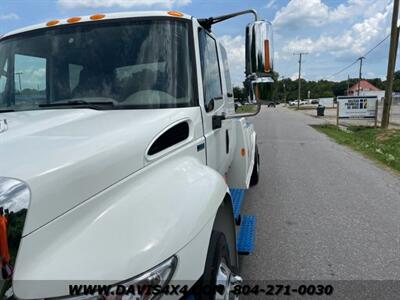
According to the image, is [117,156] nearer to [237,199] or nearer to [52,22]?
[52,22]

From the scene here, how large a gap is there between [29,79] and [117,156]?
5.31 ft

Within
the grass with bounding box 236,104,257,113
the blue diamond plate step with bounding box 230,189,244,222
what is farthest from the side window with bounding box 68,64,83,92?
the blue diamond plate step with bounding box 230,189,244,222

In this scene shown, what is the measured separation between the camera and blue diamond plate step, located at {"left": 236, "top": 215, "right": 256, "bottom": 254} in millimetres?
3055

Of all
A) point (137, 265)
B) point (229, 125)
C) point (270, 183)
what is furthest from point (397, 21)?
point (137, 265)

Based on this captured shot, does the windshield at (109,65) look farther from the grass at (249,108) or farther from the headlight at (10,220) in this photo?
the headlight at (10,220)

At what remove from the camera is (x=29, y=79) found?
289cm

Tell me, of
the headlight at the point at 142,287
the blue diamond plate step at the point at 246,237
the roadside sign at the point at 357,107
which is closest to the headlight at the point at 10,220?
the headlight at the point at 142,287

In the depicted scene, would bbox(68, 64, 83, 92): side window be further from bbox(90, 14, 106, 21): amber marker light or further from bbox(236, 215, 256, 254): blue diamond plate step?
bbox(236, 215, 256, 254): blue diamond plate step

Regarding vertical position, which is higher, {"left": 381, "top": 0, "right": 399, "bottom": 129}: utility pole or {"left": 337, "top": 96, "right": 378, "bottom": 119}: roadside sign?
{"left": 381, "top": 0, "right": 399, "bottom": 129}: utility pole

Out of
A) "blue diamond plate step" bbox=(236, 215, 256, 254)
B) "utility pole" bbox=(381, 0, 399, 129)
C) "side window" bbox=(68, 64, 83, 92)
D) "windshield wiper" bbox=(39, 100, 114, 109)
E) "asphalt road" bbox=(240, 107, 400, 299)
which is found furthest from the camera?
"utility pole" bbox=(381, 0, 399, 129)

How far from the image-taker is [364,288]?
320 centimetres

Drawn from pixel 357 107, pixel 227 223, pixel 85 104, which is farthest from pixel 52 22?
pixel 357 107

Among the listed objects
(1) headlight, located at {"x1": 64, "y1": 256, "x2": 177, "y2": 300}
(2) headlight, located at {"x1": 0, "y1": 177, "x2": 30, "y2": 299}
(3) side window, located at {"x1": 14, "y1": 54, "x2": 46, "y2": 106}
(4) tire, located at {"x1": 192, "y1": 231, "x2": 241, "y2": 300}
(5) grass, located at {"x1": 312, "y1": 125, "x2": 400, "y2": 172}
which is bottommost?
(5) grass, located at {"x1": 312, "y1": 125, "x2": 400, "y2": 172}

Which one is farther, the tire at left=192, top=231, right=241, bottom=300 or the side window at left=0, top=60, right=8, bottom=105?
the side window at left=0, top=60, right=8, bottom=105
